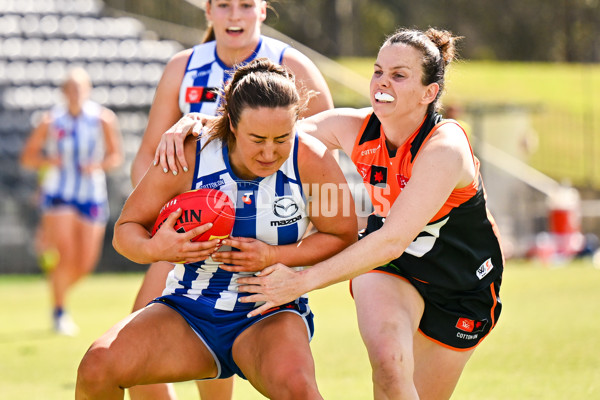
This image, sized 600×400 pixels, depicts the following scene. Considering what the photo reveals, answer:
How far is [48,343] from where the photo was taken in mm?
8430

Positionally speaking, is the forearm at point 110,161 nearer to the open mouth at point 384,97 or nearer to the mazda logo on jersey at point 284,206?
the open mouth at point 384,97

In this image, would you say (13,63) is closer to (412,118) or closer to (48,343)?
(48,343)

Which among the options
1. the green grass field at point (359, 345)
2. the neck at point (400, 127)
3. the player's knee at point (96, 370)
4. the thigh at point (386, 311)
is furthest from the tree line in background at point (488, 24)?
the player's knee at point (96, 370)

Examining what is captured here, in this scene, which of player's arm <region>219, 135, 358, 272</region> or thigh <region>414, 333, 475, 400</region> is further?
thigh <region>414, 333, 475, 400</region>

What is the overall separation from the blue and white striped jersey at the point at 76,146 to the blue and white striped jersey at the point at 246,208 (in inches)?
235

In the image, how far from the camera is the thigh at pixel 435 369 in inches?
179

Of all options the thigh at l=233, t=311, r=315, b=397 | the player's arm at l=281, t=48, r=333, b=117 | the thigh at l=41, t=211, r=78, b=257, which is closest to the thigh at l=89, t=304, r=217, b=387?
the thigh at l=233, t=311, r=315, b=397

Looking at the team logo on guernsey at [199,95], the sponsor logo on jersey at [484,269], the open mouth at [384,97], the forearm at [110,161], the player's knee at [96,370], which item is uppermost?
the open mouth at [384,97]

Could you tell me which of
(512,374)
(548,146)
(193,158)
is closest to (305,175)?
(193,158)

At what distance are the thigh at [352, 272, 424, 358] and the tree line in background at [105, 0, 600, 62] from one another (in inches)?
1298

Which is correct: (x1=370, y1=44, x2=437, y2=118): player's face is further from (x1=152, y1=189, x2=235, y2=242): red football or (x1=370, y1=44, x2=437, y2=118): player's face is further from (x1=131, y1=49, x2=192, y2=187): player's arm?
(x1=131, y1=49, x2=192, y2=187): player's arm

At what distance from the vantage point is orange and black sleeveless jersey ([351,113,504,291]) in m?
4.38

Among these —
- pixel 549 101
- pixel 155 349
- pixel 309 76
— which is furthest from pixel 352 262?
pixel 549 101

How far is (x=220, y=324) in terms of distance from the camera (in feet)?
13.2
